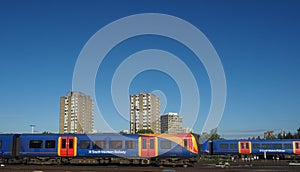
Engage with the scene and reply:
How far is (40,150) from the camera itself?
3366cm

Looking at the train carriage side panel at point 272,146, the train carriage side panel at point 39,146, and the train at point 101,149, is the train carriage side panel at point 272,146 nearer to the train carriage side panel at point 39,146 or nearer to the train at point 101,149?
the train at point 101,149

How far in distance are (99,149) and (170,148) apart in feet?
24.1

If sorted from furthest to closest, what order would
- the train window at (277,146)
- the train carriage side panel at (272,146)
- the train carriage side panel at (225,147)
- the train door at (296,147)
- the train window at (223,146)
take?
the train window at (223,146) → the train carriage side panel at (225,147) → the train window at (277,146) → the train carriage side panel at (272,146) → the train door at (296,147)

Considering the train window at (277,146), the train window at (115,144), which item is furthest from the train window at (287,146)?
the train window at (115,144)

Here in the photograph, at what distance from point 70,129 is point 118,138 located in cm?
9175

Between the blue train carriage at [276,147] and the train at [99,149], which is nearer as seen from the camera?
the train at [99,149]

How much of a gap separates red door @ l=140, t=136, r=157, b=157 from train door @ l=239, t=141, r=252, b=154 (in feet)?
70.0

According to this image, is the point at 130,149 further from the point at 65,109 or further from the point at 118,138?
the point at 65,109

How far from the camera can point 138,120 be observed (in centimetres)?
12088

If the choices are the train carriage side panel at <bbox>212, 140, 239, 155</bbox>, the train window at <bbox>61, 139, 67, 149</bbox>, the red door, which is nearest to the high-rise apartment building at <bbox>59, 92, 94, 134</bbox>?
the train carriage side panel at <bbox>212, 140, 239, 155</bbox>

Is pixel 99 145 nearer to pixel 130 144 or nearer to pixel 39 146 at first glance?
pixel 130 144

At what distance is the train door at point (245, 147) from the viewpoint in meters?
48.6

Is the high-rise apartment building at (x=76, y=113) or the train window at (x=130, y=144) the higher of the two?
the high-rise apartment building at (x=76, y=113)

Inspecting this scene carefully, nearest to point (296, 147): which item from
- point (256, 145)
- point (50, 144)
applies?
point (256, 145)
